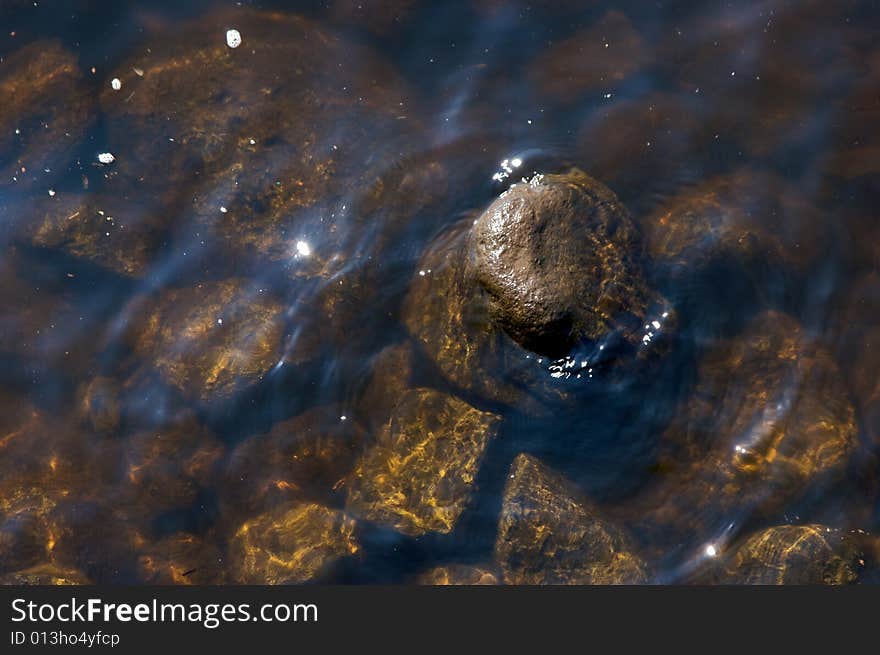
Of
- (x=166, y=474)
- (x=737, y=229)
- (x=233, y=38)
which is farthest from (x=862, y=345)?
(x=233, y=38)

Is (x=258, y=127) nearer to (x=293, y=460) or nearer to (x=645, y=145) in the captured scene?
(x=293, y=460)

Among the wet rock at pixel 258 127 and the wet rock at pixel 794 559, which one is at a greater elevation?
the wet rock at pixel 258 127

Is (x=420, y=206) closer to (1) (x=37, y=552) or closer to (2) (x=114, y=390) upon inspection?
(2) (x=114, y=390)

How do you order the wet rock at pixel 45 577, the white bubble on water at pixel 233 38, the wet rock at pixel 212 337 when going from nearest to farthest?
the wet rock at pixel 45 577 → the wet rock at pixel 212 337 → the white bubble on water at pixel 233 38

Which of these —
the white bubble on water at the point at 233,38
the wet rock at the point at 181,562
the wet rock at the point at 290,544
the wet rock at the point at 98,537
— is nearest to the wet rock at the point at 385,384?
the wet rock at the point at 290,544

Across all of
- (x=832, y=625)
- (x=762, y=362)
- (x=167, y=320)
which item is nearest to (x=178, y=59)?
(x=167, y=320)

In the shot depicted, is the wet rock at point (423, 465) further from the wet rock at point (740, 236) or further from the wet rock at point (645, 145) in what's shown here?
the wet rock at point (645, 145)

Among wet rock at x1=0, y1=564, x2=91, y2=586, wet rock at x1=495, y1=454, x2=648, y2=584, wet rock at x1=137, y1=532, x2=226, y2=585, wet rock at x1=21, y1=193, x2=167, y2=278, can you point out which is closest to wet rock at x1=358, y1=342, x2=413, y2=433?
wet rock at x1=495, y1=454, x2=648, y2=584

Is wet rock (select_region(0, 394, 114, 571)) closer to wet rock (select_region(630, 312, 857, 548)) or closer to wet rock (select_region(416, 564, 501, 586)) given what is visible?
wet rock (select_region(416, 564, 501, 586))

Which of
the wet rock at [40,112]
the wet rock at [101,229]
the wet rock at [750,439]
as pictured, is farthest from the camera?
the wet rock at [40,112]
